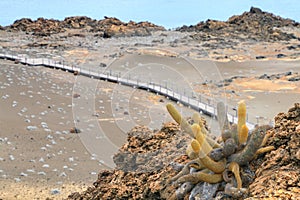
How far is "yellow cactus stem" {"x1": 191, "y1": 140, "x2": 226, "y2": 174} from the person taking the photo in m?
2.50

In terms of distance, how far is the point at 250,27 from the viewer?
49.0 m

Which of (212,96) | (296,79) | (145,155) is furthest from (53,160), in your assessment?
(296,79)

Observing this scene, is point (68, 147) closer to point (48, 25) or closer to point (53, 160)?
point (53, 160)

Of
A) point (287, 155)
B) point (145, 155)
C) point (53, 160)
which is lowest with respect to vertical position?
point (53, 160)

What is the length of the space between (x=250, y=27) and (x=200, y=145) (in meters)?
48.0

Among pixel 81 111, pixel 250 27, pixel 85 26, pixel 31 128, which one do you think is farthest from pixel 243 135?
pixel 85 26

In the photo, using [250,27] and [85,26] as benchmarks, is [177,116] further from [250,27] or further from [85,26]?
[85,26]

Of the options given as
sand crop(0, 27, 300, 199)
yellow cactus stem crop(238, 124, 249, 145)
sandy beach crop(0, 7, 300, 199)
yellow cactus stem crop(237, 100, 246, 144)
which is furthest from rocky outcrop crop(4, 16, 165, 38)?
yellow cactus stem crop(238, 124, 249, 145)

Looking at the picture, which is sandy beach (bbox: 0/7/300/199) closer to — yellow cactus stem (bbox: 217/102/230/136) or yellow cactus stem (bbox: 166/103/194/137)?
yellow cactus stem (bbox: 217/102/230/136)

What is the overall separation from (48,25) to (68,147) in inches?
1797

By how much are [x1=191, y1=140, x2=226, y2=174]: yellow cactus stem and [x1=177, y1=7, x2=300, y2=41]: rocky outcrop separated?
40.1m

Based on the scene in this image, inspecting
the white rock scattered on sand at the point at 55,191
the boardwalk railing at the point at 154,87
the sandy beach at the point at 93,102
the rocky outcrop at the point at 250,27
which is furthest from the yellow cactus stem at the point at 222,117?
the rocky outcrop at the point at 250,27

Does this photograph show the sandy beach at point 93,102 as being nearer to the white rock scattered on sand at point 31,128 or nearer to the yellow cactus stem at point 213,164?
the white rock scattered on sand at point 31,128

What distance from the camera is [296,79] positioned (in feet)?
69.4
